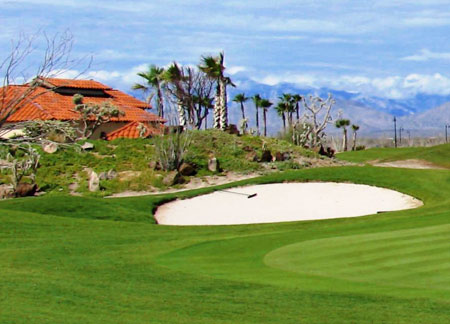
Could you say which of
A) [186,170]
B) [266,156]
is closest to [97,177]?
[186,170]

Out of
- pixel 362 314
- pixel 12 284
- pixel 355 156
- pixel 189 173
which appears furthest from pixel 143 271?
pixel 355 156

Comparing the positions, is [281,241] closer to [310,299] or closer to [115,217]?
[310,299]

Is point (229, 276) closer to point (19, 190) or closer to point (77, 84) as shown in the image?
point (19, 190)

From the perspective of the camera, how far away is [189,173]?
132 feet

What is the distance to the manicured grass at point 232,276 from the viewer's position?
9.91 m

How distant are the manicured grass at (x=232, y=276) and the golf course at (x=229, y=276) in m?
0.02

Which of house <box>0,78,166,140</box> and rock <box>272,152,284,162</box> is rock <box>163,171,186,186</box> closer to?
rock <box>272,152,284,162</box>

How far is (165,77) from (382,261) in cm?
5025

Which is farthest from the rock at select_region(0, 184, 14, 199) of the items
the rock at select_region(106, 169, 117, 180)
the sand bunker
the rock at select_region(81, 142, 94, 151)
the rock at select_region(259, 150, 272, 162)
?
the rock at select_region(259, 150, 272, 162)

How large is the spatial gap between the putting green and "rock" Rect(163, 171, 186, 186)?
74.1 feet

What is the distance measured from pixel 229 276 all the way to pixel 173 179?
84.1 feet

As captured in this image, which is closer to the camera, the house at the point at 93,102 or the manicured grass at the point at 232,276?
the manicured grass at the point at 232,276

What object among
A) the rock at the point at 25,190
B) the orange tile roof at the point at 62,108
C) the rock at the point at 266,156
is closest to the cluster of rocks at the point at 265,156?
the rock at the point at 266,156

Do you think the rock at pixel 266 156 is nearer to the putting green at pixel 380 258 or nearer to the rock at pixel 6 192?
the rock at pixel 6 192
